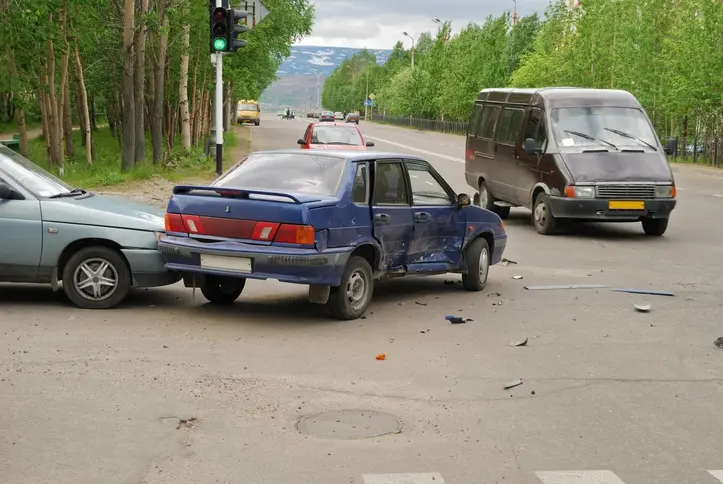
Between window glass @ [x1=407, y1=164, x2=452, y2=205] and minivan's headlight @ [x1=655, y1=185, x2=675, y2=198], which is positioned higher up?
window glass @ [x1=407, y1=164, x2=452, y2=205]

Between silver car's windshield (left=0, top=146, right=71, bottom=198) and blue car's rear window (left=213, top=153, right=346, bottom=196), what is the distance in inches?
62.0

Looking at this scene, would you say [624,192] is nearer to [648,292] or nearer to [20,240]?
[648,292]

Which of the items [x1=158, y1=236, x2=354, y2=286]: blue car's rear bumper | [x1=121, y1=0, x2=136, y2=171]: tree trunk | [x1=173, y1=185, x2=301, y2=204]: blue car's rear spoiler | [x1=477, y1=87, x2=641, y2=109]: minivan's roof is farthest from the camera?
[x1=121, y1=0, x2=136, y2=171]: tree trunk

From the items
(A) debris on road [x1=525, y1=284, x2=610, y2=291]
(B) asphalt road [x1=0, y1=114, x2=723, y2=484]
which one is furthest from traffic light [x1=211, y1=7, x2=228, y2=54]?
(A) debris on road [x1=525, y1=284, x2=610, y2=291]

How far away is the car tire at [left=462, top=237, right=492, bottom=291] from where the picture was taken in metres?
11.8

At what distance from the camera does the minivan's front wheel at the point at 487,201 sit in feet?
69.4

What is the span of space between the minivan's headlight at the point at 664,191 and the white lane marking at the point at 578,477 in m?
12.6

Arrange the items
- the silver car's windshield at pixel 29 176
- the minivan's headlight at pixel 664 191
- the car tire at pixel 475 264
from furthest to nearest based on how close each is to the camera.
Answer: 1. the minivan's headlight at pixel 664 191
2. the car tire at pixel 475 264
3. the silver car's windshield at pixel 29 176

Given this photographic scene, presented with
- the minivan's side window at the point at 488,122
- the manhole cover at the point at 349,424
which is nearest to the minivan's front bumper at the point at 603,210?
the minivan's side window at the point at 488,122

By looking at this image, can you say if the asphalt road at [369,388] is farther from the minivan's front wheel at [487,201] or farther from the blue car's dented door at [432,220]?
the minivan's front wheel at [487,201]

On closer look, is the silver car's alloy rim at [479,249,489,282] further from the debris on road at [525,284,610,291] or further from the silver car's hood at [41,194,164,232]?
the silver car's hood at [41,194,164,232]

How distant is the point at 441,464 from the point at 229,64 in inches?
1647

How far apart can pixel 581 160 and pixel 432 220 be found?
720 cm

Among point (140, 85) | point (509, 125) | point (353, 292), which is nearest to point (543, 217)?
point (509, 125)
